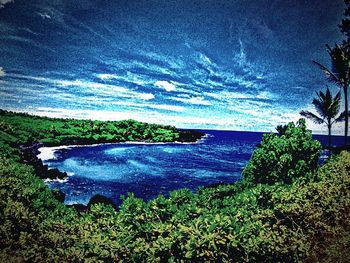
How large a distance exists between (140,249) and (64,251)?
3.21ft

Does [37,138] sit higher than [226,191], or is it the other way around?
[37,138]

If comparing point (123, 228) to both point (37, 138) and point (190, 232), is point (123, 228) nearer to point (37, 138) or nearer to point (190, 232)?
point (190, 232)

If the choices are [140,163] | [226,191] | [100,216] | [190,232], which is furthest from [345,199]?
[140,163]

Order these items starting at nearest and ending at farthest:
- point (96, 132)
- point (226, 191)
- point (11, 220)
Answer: point (11, 220), point (226, 191), point (96, 132)

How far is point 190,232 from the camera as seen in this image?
3.45m

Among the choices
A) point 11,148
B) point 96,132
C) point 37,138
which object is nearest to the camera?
point 11,148

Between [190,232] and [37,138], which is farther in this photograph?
[37,138]

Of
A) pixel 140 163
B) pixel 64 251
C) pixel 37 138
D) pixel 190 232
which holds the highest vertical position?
pixel 37 138

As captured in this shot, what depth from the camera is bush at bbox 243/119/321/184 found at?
290 inches

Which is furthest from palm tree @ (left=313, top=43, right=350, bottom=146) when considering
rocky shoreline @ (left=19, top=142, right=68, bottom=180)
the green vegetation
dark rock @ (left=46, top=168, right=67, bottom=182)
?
dark rock @ (left=46, top=168, right=67, bottom=182)

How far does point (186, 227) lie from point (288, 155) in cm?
487

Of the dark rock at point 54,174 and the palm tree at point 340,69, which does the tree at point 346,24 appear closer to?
the palm tree at point 340,69

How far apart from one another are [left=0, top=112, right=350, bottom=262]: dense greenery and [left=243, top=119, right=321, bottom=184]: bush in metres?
1.73

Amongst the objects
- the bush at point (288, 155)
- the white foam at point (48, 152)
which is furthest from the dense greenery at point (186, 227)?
the white foam at point (48, 152)
